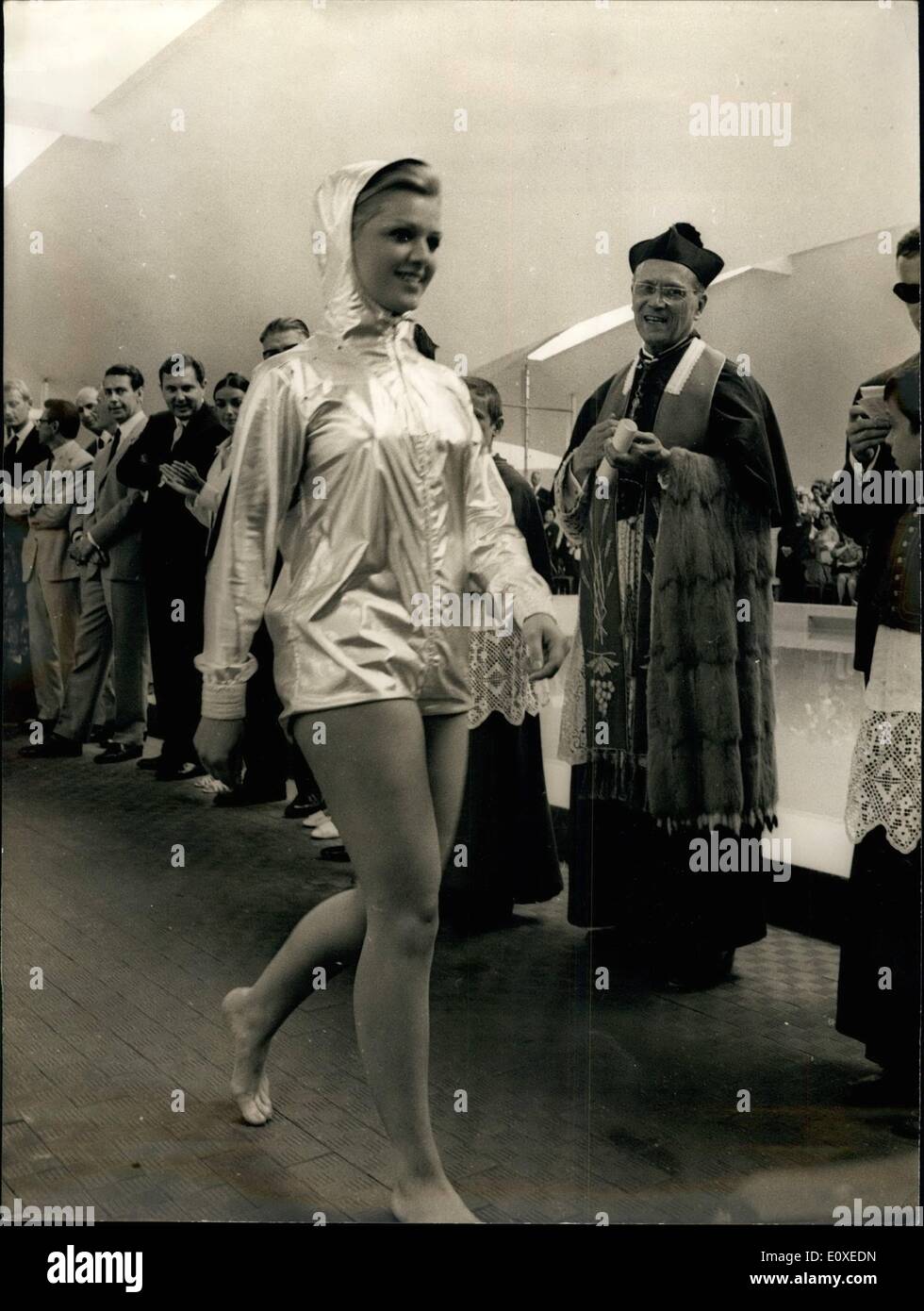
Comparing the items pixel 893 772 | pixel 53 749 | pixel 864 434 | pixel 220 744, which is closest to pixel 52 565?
pixel 53 749

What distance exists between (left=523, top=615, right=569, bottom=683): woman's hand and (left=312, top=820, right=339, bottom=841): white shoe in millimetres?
535

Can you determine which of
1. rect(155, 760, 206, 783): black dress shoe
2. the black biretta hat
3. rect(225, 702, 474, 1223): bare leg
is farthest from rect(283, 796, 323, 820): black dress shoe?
the black biretta hat

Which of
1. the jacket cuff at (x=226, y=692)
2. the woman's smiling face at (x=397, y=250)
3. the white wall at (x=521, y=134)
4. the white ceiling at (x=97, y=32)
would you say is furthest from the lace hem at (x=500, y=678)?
the white ceiling at (x=97, y=32)

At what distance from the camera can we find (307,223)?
2479mm

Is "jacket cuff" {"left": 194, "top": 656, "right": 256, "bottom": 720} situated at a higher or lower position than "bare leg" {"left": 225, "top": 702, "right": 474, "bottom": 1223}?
higher

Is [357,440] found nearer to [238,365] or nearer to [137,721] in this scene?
[238,365]

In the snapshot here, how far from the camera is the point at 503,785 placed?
101 inches

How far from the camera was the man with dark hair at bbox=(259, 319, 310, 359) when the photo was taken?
2.46m

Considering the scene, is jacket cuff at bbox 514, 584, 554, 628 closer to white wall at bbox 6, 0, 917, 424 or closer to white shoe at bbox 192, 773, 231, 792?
white wall at bbox 6, 0, 917, 424

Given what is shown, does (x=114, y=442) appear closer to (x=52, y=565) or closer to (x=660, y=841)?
(x=52, y=565)

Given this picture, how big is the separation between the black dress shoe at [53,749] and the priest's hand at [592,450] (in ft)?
4.14

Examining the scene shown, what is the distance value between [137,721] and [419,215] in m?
1.25

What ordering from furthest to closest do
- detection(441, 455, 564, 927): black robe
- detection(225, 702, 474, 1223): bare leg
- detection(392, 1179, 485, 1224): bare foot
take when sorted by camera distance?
detection(441, 455, 564, 927): black robe
detection(392, 1179, 485, 1224): bare foot
detection(225, 702, 474, 1223): bare leg
